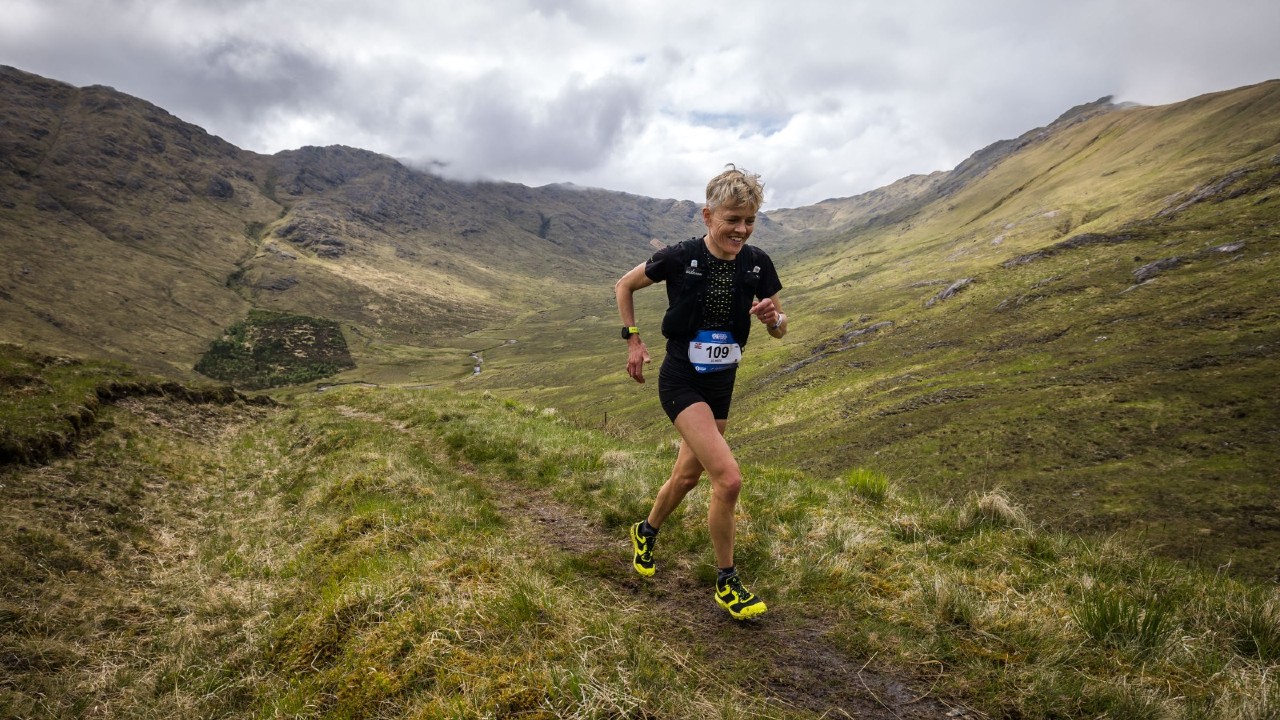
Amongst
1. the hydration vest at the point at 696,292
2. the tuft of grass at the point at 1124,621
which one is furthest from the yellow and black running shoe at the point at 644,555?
the tuft of grass at the point at 1124,621

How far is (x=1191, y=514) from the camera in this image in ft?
88.4

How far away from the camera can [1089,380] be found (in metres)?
48.5

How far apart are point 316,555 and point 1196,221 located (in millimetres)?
134001

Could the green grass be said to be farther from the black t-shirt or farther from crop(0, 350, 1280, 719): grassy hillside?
the black t-shirt

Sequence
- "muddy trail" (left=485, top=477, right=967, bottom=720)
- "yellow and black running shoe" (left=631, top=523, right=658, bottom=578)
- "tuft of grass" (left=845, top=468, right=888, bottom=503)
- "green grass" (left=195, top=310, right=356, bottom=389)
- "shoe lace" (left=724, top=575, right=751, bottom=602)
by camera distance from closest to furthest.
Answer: "muddy trail" (left=485, top=477, right=967, bottom=720), "shoe lace" (left=724, top=575, right=751, bottom=602), "yellow and black running shoe" (left=631, top=523, right=658, bottom=578), "tuft of grass" (left=845, top=468, right=888, bottom=503), "green grass" (left=195, top=310, right=356, bottom=389)

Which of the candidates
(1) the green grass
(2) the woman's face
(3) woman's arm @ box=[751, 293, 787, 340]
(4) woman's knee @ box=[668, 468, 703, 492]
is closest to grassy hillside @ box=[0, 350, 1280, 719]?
(4) woman's knee @ box=[668, 468, 703, 492]

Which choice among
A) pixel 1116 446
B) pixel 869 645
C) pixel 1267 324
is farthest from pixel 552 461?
pixel 1267 324

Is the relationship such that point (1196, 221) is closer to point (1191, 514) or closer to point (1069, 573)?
point (1191, 514)

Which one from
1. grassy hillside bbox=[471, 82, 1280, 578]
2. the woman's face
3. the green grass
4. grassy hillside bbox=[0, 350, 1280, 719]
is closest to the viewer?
grassy hillside bbox=[0, 350, 1280, 719]

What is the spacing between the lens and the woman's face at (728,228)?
16.0 ft

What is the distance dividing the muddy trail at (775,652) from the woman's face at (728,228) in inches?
137

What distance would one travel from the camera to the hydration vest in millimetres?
5055

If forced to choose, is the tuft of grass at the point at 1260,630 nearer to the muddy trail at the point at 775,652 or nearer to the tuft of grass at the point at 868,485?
the muddy trail at the point at 775,652

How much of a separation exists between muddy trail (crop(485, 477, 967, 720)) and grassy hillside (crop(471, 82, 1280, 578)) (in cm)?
438
